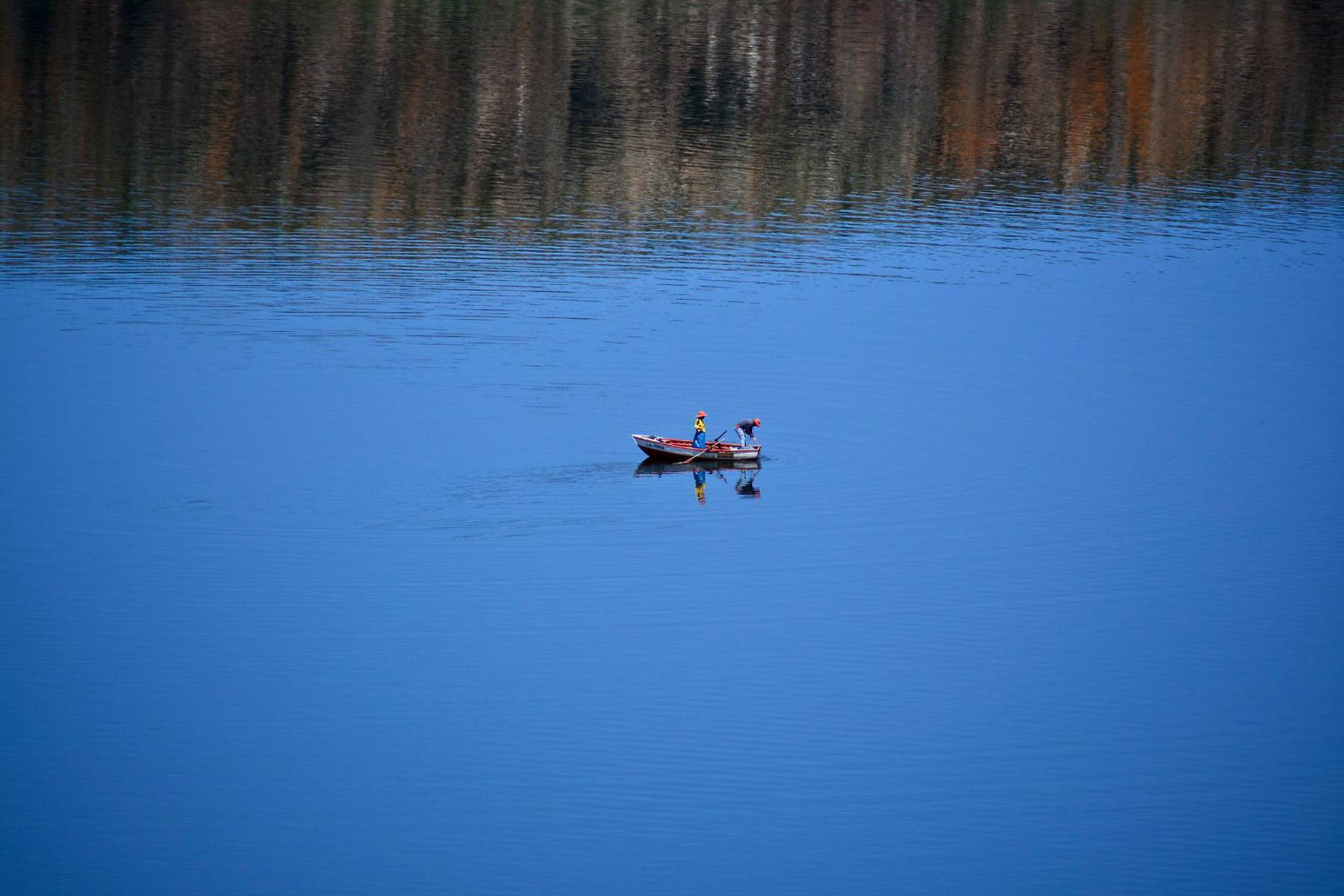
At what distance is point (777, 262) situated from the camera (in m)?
67.3

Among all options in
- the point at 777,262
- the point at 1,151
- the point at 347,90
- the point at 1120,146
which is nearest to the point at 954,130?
the point at 1120,146

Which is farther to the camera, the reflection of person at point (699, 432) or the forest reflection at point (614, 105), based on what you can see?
the forest reflection at point (614, 105)

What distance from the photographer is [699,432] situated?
4519cm

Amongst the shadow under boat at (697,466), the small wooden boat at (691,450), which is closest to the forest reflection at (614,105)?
the shadow under boat at (697,466)

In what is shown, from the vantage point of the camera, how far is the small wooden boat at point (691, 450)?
43.9 metres

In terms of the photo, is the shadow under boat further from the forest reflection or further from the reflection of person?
the forest reflection

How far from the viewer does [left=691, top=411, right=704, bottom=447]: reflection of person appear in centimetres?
4425

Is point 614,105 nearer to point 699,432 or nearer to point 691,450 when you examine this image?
point 699,432

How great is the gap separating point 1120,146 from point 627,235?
32.2 meters

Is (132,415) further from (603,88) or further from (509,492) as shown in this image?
(603,88)

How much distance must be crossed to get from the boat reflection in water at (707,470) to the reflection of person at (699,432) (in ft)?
1.79

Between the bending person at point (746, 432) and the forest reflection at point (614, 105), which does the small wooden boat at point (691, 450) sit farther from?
the forest reflection at point (614, 105)

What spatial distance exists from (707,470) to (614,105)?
5352 centimetres

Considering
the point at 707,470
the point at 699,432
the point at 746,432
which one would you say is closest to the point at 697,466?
the point at 707,470
